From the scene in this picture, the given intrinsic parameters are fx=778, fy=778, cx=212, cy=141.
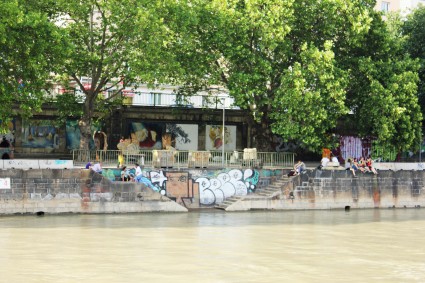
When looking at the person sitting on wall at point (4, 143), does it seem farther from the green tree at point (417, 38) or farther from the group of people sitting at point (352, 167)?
the green tree at point (417, 38)

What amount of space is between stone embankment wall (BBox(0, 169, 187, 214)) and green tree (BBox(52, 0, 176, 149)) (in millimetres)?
5702

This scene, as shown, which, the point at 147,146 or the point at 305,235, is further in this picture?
the point at 147,146

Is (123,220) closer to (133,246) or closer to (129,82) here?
(133,246)

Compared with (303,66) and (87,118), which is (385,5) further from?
(87,118)

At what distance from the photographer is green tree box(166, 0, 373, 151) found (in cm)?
4650

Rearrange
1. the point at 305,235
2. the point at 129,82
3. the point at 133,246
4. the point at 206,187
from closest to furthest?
the point at 133,246 < the point at 305,235 < the point at 206,187 < the point at 129,82

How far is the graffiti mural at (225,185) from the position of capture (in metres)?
45.7

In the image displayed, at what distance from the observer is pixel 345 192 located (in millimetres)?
48000

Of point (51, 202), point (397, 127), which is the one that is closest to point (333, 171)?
point (397, 127)

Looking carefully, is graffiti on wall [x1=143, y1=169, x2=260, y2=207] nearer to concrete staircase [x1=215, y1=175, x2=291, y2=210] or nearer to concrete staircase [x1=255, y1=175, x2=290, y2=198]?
concrete staircase [x1=215, y1=175, x2=291, y2=210]

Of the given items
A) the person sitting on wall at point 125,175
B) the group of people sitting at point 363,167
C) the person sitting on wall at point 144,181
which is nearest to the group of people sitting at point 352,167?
the group of people sitting at point 363,167

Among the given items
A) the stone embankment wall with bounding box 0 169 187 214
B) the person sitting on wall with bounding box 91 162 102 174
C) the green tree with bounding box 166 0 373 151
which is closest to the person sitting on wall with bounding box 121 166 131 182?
the stone embankment wall with bounding box 0 169 187 214

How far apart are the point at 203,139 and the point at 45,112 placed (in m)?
11.4

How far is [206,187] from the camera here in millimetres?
45719
